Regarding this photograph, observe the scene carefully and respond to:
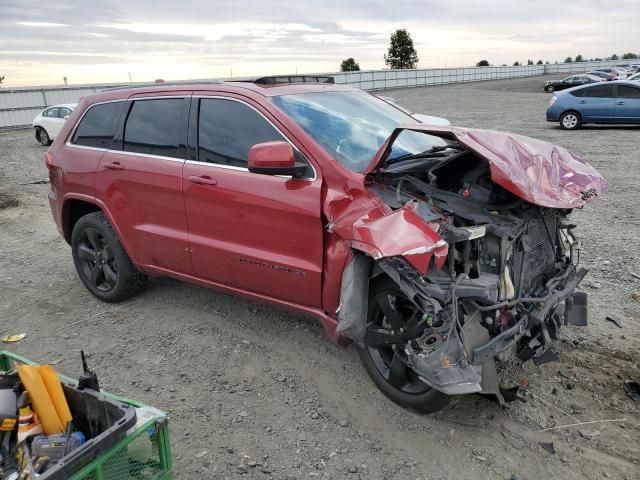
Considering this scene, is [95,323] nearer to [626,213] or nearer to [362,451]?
[362,451]

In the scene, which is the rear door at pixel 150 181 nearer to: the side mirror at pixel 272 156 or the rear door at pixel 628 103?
the side mirror at pixel 272 156

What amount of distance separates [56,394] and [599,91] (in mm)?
17533

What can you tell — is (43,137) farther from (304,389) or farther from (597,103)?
(597,103)

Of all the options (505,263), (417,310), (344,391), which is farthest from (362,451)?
(505,263)

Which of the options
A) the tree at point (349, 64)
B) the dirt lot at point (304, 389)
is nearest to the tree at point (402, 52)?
the tree at point (349, 64)

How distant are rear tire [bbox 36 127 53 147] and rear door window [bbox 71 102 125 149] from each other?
13.9 m

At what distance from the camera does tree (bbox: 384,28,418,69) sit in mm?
69000

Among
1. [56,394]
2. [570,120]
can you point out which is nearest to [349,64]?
[570,120]

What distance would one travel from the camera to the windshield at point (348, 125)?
3.52 meters

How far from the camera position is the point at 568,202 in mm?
2869

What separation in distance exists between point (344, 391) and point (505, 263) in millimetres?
1333

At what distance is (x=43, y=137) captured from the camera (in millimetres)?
17391

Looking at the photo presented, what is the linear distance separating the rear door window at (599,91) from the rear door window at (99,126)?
1569 cm

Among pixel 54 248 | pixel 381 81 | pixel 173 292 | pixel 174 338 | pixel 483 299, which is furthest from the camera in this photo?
pixel 381 81
